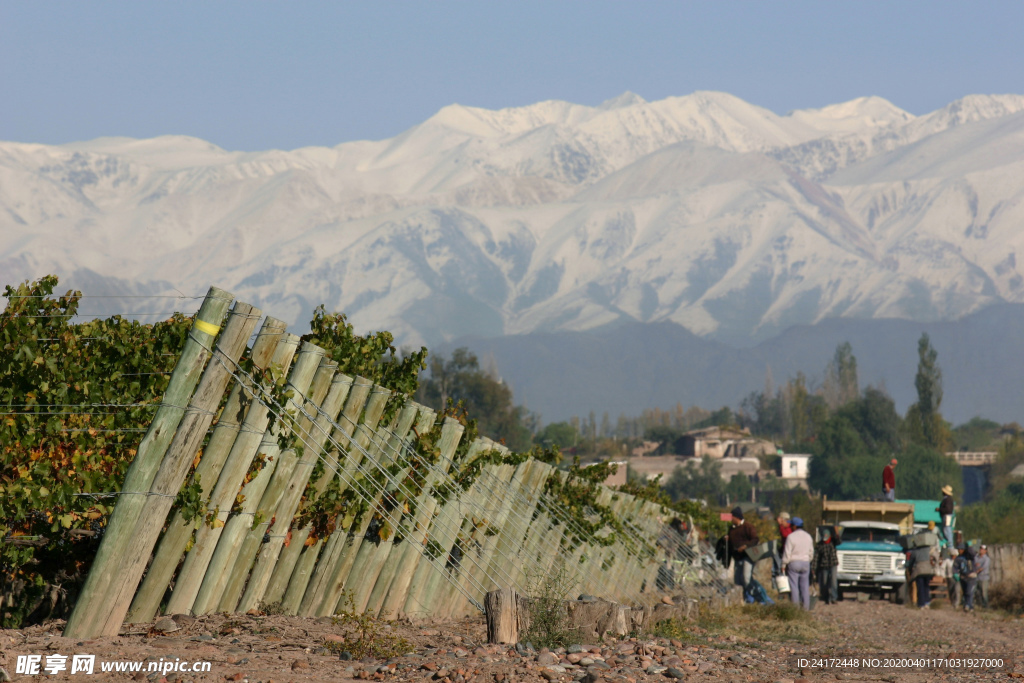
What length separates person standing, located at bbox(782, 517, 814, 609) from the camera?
15977 mm

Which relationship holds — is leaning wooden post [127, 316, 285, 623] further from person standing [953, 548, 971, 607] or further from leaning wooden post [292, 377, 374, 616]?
person standing [953, 548, 971, 607]

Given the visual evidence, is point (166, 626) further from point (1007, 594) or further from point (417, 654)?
point (1007, 594)

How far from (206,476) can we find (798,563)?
11630 mm

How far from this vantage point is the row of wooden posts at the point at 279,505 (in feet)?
19.3

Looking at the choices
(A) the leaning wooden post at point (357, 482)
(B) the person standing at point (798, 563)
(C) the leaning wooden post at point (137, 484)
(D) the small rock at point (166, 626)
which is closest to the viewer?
(C) the leaning wooden post at point (137, 484)

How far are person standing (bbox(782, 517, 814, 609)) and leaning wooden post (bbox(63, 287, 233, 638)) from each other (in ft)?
38.8

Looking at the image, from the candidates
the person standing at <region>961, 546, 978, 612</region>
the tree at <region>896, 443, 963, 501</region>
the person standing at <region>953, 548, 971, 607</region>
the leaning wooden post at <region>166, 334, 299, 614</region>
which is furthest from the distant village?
the leaning wooden post at <region>166, 334, 299, 614</region>

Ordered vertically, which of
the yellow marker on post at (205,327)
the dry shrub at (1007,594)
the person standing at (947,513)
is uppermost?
the person standing at (947,513)

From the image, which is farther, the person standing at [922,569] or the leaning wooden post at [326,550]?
the person standing at [922,569]

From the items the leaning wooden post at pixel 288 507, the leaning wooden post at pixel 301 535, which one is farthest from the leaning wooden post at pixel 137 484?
the leaning wooden post at pixel 301 535

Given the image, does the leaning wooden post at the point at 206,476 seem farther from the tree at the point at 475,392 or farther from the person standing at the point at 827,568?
the tree at the point at 475,392

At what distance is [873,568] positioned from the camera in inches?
925

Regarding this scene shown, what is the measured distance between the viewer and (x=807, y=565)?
16094 mm

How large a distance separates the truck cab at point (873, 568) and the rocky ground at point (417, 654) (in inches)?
549
